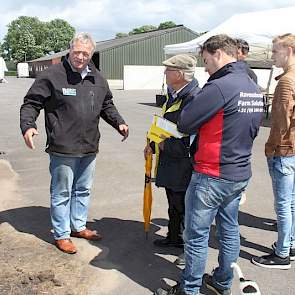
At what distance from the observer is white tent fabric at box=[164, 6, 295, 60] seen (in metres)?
13.6

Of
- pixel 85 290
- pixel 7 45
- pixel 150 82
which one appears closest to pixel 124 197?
pixel 85 290

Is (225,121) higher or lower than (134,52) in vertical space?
lower

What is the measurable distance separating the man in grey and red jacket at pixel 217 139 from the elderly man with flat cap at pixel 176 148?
0.49 metres

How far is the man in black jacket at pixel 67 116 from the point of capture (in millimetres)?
4059

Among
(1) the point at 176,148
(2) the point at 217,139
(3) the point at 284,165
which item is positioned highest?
(2) the point at 217,139

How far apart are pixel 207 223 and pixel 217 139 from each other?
1.97 feet

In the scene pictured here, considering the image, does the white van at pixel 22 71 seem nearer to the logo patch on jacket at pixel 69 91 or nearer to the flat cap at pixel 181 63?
the logo patch on jacket at pixel 69 91

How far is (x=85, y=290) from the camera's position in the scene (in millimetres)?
3553

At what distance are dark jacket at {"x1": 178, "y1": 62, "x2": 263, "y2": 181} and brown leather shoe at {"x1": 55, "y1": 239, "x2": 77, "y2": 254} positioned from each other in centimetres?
174

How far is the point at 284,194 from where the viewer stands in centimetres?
387

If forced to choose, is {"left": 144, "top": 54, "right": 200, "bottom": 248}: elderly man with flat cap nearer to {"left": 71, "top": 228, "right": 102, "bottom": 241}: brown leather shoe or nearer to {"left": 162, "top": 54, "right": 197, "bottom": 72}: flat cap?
{"left": 162, "top": 54, "right": 197, "bottom": 72}: flat cap

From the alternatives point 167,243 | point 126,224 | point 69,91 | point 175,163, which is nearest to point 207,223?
point 175,163

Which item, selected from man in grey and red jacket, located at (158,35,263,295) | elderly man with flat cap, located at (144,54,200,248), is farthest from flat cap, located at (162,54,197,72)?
man in grey and red jacket, located at (158,35,263,295)

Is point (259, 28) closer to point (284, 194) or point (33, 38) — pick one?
point (284, 194)
